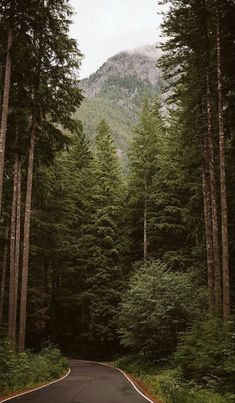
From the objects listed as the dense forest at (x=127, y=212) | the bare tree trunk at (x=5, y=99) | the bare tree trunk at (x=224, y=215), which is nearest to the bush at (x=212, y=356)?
the dense forest at (x=127, y=212)

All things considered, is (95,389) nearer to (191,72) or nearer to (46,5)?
(191,72)

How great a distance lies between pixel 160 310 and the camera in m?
23.7

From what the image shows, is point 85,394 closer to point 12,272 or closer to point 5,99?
point 12,272

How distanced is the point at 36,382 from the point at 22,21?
46.5 ft

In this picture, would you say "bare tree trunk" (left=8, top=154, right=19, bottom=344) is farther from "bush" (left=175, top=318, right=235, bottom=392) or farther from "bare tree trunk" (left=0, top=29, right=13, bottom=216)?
"bush" (left=175, top=318, right=235, bottom=392)

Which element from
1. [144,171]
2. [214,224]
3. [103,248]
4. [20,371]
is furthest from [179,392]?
[103,248]

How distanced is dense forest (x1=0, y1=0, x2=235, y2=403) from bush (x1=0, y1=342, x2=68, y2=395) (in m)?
0.08

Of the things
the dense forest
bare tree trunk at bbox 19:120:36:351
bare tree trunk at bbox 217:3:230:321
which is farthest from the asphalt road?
bare tree trunk at bbox 217:3:230:321

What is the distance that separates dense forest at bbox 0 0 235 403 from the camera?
17359mm

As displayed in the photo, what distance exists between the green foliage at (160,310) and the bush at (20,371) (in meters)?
5.23

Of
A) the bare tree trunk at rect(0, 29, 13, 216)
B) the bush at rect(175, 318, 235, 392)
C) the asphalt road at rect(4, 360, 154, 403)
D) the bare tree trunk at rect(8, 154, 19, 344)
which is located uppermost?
the bare tree trunk at rect(0, 29, 13, 216)

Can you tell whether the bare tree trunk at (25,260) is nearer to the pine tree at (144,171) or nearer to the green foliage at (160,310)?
the green foliage at (160,310)

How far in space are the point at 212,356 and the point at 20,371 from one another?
766cm

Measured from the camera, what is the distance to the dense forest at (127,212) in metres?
17.4
